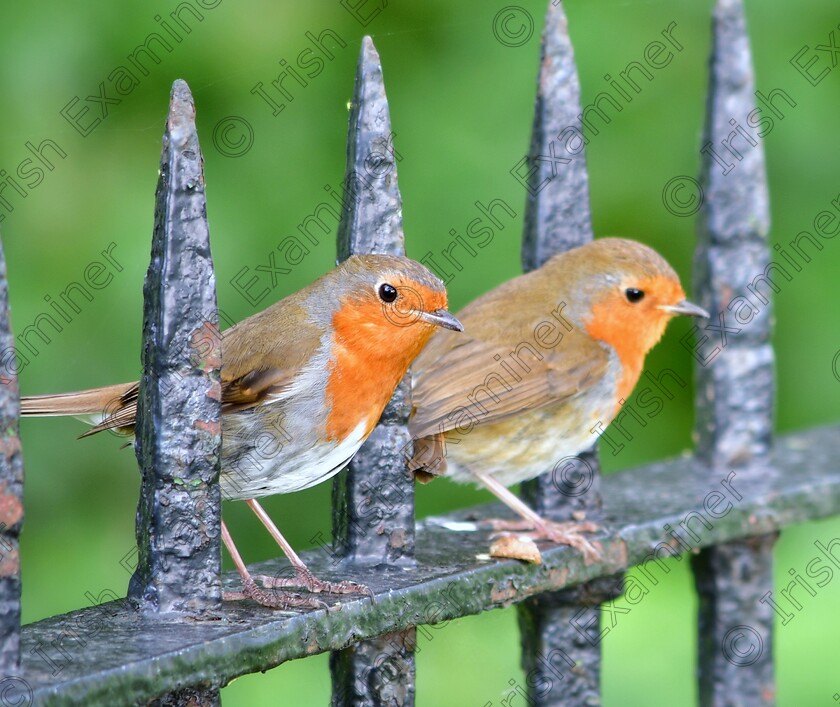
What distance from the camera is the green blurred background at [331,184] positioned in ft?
10.7

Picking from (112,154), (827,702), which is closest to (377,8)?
(112,154)

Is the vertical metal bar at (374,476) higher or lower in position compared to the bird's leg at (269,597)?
higher

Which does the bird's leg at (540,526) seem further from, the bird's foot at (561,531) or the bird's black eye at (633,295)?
the bird's black eye at (633,295)

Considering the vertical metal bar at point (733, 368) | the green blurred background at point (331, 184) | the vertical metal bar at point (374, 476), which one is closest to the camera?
the vertical metal bar at point (374, 476)

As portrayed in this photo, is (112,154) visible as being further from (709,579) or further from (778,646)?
(778,646)

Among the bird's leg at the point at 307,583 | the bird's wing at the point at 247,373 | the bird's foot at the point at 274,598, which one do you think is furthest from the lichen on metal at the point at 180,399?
the bird's wing at the point at 247,373

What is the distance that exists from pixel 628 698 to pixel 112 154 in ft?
6.75

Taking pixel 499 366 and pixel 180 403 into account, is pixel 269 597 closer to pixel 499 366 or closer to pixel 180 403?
pixel 180 403

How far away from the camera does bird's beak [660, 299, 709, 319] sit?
3.05 metres

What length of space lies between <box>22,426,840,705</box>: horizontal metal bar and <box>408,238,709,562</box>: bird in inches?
7.2

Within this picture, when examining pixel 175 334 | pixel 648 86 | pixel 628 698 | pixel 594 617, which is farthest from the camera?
pixel 648 86

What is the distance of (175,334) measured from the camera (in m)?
1.86

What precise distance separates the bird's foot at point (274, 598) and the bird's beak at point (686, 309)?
1421 millimetres

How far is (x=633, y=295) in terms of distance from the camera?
3299 mm
